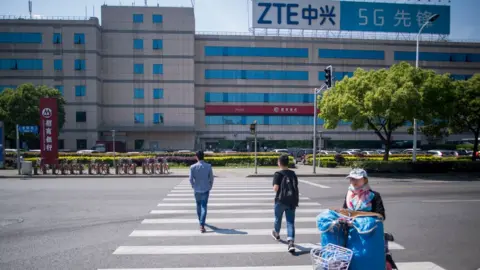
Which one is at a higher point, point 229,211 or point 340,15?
point 340,15

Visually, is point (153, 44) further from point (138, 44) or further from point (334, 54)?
point (334, 54)

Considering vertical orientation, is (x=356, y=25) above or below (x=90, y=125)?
above

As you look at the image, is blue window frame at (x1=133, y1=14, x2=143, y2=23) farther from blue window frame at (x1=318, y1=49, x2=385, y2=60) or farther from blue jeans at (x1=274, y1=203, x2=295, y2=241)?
blue jeans at (x1=274, y1=203, x2=295, y2=241)

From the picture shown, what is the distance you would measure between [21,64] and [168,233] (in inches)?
1864

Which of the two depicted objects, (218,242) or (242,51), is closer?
(218,242)

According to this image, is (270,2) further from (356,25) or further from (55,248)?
(55,248)

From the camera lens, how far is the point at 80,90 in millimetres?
42375

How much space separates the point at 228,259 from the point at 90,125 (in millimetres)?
42783

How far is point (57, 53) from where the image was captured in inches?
1661

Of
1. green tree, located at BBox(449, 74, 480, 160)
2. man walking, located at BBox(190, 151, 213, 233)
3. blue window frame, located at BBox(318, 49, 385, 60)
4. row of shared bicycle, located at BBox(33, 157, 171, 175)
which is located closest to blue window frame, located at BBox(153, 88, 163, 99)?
row of shared bicycle, located at BBox(33, 157, 171, 175)

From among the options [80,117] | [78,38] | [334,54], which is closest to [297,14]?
[334,54]

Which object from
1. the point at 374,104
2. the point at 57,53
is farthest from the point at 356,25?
the point at 57,53

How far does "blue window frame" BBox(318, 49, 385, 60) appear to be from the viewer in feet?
155

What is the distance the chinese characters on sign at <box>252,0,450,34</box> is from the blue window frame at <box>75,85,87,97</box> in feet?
83.8
